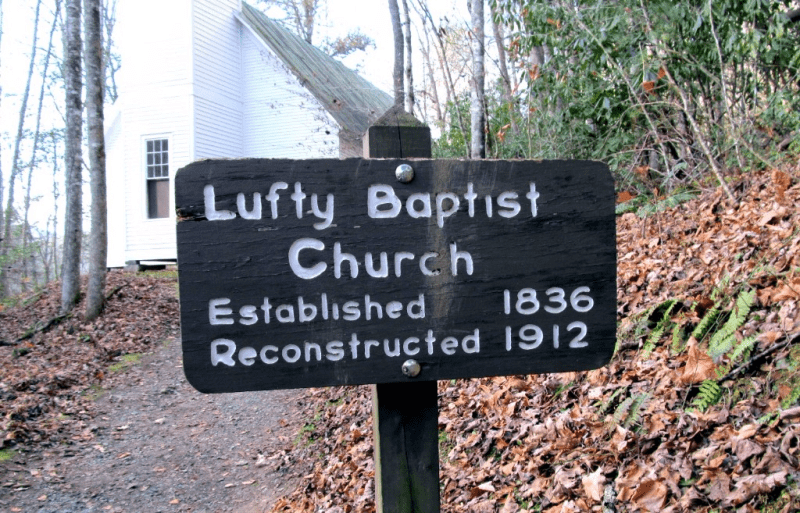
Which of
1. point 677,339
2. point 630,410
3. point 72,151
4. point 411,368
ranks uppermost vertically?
point 72,151

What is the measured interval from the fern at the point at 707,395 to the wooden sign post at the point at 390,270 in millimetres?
1903

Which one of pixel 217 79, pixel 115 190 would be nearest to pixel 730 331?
pixel 217 79

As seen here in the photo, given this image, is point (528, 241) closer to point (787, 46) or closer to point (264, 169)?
point (264, 169)

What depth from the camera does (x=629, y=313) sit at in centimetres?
461

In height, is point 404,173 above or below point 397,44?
below

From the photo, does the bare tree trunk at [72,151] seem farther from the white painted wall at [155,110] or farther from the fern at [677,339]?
the fern at [677,339]

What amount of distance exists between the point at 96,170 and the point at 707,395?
37.3 feet

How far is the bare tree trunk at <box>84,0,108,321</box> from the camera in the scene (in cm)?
1105

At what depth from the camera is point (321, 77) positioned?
19.8 meters

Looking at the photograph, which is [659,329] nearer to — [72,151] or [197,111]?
[72,151]

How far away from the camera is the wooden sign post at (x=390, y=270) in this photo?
61.4 inches

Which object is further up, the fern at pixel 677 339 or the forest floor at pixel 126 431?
the fern at pixel 677 339

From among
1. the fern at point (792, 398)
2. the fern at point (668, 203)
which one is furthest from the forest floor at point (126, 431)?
the fern at point (668, 203)

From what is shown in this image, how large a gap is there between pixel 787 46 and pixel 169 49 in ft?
49.8
